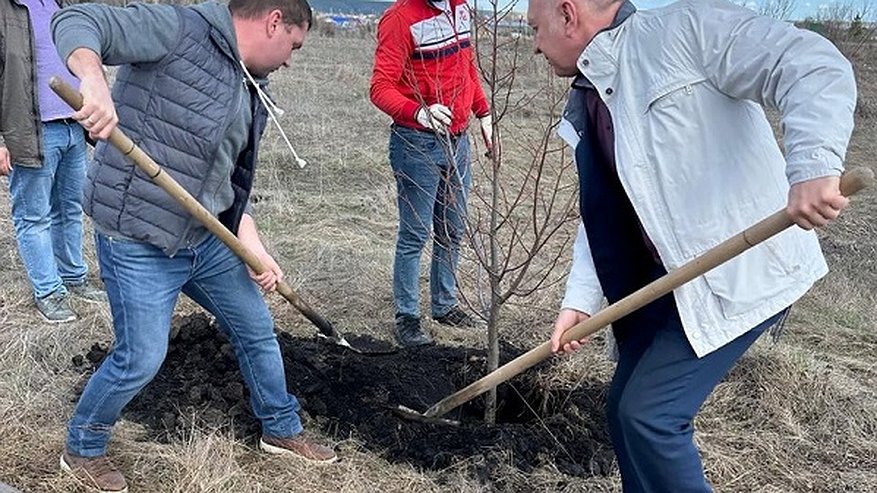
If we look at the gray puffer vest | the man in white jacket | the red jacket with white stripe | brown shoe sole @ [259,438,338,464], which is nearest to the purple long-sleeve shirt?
the red jacket with white stripe

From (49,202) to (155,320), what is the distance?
2.15 m

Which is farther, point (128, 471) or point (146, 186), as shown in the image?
point (128, 471)

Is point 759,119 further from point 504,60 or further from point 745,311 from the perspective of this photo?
point 504,60

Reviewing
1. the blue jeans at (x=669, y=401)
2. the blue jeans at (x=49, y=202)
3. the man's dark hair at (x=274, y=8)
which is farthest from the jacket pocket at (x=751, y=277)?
the blue jeans at (x=49, y=202)

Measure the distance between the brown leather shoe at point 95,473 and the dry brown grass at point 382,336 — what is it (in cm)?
5

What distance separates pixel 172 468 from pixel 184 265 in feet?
2.57

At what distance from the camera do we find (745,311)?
2373mm

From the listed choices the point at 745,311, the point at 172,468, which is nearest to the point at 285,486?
the point at 172,468

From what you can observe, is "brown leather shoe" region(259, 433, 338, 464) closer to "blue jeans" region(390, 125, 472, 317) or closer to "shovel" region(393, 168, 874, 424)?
"shovel" region(393, 168, 874, 424)

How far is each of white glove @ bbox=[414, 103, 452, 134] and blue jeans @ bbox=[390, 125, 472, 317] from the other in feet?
0.27

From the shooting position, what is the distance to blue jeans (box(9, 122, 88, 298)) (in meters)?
4.59

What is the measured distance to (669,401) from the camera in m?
2.45

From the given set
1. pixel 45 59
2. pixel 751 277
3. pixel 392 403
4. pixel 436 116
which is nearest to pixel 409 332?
pixel 392 403

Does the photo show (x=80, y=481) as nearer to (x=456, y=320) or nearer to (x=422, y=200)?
(x=422, y=200)
